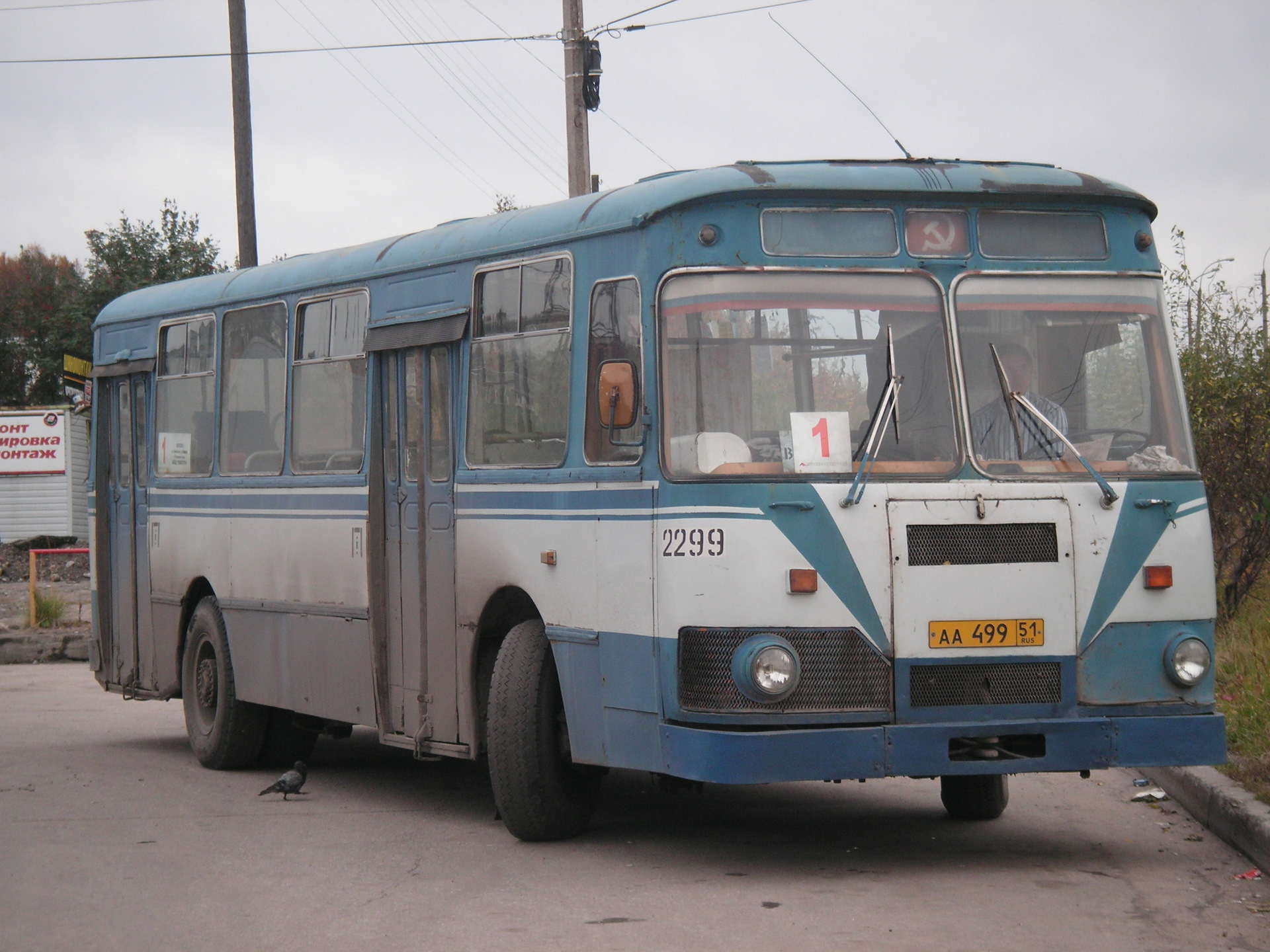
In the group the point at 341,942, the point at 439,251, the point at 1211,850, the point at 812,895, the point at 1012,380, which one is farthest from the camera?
the point at 439,251

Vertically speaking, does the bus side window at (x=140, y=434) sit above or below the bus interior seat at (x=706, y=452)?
above

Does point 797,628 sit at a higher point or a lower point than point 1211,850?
A: higher

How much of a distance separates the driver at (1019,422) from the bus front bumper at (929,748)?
1150 millimetres

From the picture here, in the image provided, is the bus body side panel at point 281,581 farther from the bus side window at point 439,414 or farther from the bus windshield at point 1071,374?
the bus windshield at point 1071,374

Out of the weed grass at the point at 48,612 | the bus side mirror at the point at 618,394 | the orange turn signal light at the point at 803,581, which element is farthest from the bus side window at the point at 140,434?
the weed grass at the point at 48,612

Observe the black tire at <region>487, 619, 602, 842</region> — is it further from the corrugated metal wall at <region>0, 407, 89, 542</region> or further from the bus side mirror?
the corrugated metal wall at <region>0, 407, 89, 542</region>

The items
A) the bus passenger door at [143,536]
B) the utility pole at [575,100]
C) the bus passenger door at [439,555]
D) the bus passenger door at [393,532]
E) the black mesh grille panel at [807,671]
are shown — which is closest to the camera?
Result: the black mesh grille panel at [807,671]

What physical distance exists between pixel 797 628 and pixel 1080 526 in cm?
132

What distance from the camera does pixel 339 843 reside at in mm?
8602

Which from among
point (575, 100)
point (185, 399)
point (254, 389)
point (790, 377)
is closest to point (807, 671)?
point (790, 377)

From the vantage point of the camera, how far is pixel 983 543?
24.1ft

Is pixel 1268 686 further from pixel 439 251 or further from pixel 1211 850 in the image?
pixel 439 251

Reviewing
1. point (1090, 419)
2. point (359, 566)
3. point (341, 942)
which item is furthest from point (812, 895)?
point (359, 566)

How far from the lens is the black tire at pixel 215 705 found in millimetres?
11492
